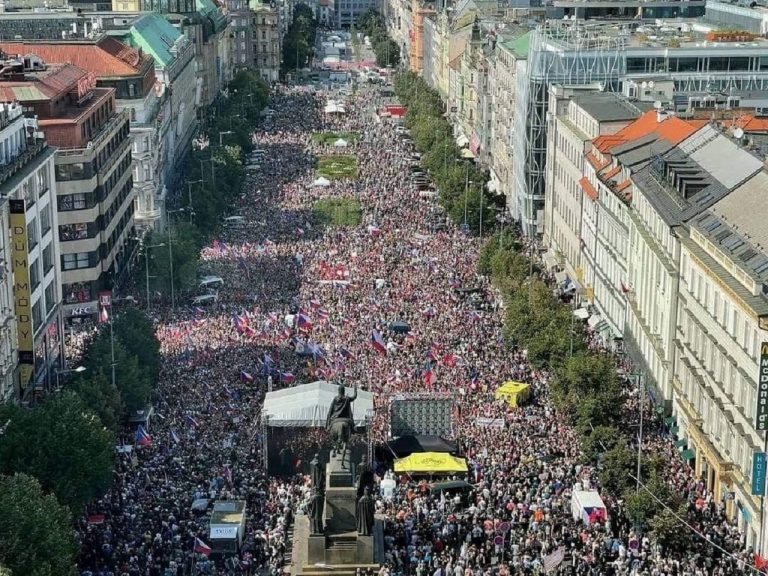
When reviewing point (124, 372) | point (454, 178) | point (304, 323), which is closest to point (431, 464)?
point (124, 372)

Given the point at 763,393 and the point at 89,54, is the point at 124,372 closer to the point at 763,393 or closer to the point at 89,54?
the point at 763,393

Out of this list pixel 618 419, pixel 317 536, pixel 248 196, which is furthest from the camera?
pixel 248 196

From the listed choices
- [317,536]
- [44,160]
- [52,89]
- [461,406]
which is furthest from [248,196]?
[317,536]

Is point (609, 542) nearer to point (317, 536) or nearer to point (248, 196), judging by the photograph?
point (317, 536)

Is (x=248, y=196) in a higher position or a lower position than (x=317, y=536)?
lower

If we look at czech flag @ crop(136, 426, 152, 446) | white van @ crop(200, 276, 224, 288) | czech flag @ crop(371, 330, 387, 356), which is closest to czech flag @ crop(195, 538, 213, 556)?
czech flag @ crop(136, 426, 152, 446)

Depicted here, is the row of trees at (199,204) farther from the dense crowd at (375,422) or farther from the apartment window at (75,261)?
the apartment window at (75,261)
